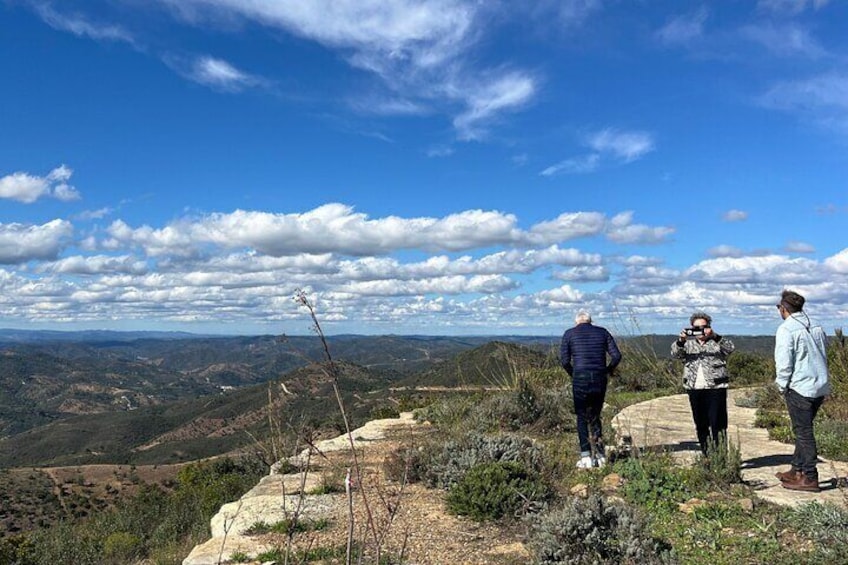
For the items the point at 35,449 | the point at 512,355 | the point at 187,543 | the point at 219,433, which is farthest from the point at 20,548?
the point at 35,449

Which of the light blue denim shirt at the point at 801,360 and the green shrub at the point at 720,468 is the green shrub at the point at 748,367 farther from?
the green shrub at the point at 720,468

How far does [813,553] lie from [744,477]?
7.94 ft

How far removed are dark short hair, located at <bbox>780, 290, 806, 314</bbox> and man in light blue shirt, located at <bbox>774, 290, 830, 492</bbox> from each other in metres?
0.09

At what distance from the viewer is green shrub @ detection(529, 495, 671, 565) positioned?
13.9 feet

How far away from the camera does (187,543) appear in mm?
6930

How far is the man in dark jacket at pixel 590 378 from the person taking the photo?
6.94 m

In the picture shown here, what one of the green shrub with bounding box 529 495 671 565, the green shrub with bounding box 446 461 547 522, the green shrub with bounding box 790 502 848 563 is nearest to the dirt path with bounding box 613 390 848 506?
the green shrub with bounding box 790 502 848 563

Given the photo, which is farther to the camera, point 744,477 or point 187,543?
point 187,543

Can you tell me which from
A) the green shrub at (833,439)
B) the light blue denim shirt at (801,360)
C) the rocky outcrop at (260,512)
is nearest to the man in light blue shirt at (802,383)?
the light blue denim shirt at (801,360)

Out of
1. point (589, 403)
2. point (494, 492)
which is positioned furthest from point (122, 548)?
point (589, 403)

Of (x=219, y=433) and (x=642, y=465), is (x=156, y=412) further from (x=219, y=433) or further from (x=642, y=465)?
(x=642, y=465)

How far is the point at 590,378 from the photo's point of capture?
6965mm

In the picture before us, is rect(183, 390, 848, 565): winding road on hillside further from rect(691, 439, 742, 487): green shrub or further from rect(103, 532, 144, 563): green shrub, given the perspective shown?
rect(103, 532, 144, 563): green shrub

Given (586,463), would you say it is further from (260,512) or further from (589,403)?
(260,512)
